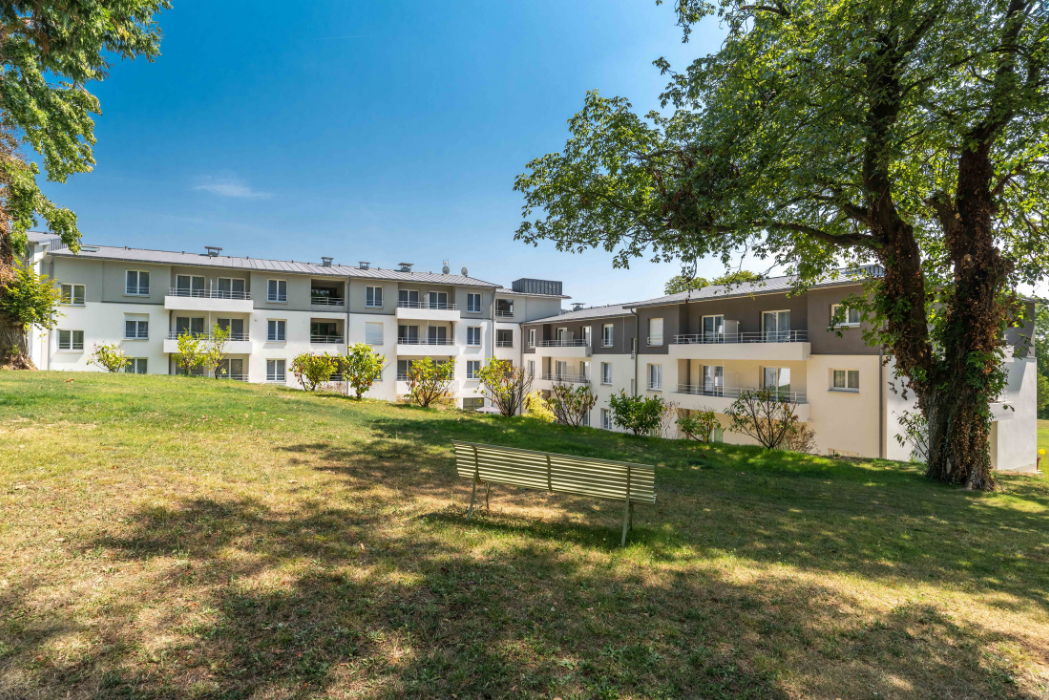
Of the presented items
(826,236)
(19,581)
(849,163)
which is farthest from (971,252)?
(19,581)

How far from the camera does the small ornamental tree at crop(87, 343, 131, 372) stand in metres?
26.1

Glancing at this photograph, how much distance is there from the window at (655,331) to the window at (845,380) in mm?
10382

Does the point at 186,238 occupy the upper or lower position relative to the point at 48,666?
upper

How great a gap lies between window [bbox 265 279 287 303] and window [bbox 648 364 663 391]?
24.5 meters

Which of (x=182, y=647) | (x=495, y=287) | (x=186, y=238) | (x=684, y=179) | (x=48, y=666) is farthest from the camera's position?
(x=495, y=287)

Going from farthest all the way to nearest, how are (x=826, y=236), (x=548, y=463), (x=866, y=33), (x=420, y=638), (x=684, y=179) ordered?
(x=826, y=236), (x=684, y=179), (x=866, y=33), (x=548, y=463), (x=420, y=638)

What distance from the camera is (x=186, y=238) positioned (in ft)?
112

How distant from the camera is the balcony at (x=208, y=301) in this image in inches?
1184

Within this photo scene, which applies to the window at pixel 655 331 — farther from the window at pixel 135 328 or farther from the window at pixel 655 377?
the window at pixel 135 328

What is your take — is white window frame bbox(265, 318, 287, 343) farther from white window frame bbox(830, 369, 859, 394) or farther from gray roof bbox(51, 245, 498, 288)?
white window frame bbox(830, 369, 859, 394)

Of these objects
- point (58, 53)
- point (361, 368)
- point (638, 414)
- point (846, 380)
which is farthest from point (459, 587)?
point (846, 380)

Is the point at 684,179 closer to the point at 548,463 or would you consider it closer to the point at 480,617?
the point at 548,463

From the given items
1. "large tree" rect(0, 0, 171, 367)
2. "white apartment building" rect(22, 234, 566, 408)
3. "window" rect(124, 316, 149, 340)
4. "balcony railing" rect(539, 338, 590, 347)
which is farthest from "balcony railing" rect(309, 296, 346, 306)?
"large tree" rect(0, 0, 171, 367)

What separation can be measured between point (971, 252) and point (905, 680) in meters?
11.2
